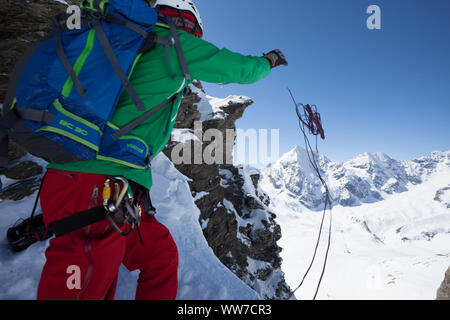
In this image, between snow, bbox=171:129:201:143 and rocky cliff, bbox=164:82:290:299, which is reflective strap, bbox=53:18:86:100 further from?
snow, bbox=171:129:201:143

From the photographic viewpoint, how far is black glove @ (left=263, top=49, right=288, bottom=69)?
2.57m

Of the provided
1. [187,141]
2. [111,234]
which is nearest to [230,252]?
[187,141]

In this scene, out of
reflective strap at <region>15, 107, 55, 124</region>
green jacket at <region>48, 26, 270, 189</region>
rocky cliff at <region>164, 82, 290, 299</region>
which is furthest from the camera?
rocky cliff at <region>164, 82, 290, 299</region>

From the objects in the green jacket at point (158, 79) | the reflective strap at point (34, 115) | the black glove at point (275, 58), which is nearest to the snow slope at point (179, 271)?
the green jacket at point (158, 79)

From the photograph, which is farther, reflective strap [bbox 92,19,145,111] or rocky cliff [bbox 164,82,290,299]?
rocky cliff [bbox 164,82,290,299]

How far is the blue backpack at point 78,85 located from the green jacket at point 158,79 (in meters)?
0.10

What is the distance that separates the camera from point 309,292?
8906 centimetres

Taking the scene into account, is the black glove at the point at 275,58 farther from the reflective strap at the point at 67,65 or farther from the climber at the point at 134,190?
the reflective strap at the point at 67,65

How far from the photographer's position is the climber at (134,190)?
5.36ft

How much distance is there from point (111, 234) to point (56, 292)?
51 centimetres

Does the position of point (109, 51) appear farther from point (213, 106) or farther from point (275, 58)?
point (213, 106)

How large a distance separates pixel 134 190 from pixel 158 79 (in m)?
1.13

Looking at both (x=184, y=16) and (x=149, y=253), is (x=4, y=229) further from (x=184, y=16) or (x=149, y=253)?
(x=184, y=16)

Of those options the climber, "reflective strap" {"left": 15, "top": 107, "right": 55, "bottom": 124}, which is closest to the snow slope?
the climber
